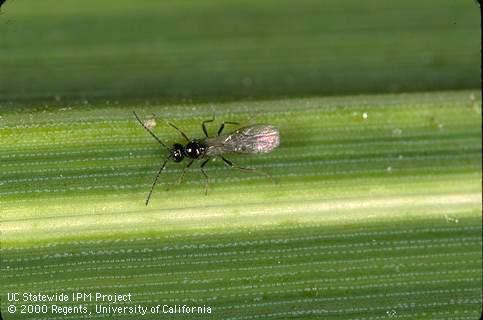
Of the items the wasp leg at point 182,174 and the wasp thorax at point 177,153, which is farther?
the wasp leg at point 182,174

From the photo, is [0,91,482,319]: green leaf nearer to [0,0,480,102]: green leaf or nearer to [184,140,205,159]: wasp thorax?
[184,140,205,159]: wasp thorax

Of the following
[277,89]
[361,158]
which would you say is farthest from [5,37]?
[361,158]

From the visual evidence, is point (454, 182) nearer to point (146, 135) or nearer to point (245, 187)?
point (245, 187)

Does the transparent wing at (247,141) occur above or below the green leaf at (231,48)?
below

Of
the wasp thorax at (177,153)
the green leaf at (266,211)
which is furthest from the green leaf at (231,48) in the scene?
the wasp thorax at (177,153)

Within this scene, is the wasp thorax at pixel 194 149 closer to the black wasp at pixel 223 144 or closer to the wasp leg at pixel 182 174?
the black wasp at pixel 223 144

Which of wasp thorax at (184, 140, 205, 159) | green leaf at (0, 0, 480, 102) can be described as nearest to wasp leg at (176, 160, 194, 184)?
wasp thorax at (184, 140, 205, 159)
